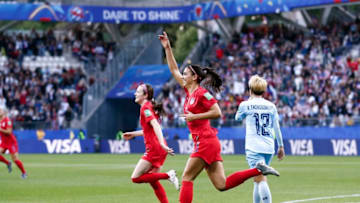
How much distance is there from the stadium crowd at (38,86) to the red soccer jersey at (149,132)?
107ft

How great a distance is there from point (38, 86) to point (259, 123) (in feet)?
125

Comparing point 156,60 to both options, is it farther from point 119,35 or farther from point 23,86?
point 23,86

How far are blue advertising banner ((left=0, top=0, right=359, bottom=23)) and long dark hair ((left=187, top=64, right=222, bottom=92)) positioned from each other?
34.1 meters

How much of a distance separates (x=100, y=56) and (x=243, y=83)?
12.6 m

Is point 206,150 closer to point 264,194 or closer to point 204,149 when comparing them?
point 204,149

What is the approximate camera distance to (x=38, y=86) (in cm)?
4744

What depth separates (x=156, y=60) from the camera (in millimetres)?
55000

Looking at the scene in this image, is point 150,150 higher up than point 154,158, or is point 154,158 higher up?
point 150,150

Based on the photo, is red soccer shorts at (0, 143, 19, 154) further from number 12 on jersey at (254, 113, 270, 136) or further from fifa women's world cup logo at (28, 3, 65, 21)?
fifa women's world cup logo at (28, 3, 65, 21)

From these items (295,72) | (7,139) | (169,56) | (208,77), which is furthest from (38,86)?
(208,77)

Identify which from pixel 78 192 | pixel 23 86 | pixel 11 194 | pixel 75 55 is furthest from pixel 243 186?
pixel 75 55

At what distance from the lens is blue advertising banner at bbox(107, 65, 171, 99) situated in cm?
4897

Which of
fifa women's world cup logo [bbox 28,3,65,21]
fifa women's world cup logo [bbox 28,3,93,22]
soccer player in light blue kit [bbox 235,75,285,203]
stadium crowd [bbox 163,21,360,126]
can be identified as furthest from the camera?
fifa women's world cup logo [bbox 28,3,93,22]

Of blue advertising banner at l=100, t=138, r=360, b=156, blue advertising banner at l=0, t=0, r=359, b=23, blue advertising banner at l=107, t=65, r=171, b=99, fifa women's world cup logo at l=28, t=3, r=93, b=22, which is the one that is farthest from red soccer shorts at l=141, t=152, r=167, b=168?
fifa women's world cup logo at l=28, t=3, r=93, b=22
